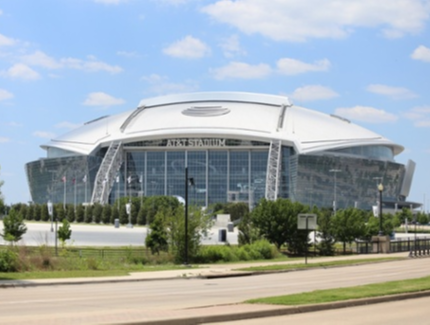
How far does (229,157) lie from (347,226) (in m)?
102

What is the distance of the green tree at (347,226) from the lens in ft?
214

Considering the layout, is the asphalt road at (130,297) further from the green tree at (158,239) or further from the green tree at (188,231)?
the green tree at (158,239)

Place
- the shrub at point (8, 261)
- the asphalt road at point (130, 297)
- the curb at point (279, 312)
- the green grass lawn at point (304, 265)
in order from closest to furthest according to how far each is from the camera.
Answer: the curb at point (279, 312), the asphalt road at point (130, 297), the shrub at point (8, 261), the green grass lawn at point (304, 265)

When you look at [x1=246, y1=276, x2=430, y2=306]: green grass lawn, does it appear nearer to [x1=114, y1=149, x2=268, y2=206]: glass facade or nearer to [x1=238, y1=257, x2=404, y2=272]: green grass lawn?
[x1=238, y1=257, x2=404, y2=272]: green grass lawn

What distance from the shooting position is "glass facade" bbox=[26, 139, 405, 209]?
527 feet

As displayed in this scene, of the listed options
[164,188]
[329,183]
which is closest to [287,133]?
[329,183]

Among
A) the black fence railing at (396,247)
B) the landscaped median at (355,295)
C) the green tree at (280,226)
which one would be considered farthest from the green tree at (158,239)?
the landscaped median at (355,295)

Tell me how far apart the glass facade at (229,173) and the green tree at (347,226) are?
297 feet

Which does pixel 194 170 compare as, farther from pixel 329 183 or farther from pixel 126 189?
pixel 329 183

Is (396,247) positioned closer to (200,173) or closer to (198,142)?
(198,142)

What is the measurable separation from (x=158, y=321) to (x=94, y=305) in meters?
5.09

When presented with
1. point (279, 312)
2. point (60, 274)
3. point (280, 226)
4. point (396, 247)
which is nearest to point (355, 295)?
point (279, 312)

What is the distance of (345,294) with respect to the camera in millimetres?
21703

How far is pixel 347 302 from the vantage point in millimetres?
19766
